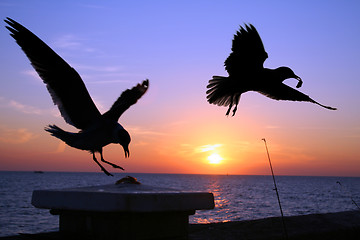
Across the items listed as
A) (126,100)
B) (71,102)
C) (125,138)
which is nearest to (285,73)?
(125,138)

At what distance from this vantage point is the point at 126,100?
5.07 m

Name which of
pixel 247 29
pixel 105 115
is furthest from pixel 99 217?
pixel 247 29

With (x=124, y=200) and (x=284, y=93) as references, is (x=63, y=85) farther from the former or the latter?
(x=284, y=93)

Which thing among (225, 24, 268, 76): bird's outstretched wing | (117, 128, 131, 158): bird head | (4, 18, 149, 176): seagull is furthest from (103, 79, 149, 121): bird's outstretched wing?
(225, 24, 268, 76): bird's outstretched wing

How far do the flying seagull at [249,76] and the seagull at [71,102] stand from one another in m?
1.30

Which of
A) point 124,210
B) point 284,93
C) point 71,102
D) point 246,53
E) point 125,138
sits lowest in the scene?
point 124,210

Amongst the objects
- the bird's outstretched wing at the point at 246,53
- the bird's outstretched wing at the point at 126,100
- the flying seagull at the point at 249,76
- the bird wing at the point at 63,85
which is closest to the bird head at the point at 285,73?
the flying seagull at the point at 249,76

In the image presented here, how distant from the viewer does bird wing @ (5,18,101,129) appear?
446cm

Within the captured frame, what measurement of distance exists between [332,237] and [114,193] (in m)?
3.02

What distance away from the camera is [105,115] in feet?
15.3

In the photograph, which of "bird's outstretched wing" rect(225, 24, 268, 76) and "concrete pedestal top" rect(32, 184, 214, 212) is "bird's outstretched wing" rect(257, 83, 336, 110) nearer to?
"bird's outstretched wing" rect(225, 24, 268, 76)

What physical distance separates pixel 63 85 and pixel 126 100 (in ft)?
2.80

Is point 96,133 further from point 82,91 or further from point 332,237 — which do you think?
point 332,237

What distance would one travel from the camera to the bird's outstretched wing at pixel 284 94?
4864 mm
